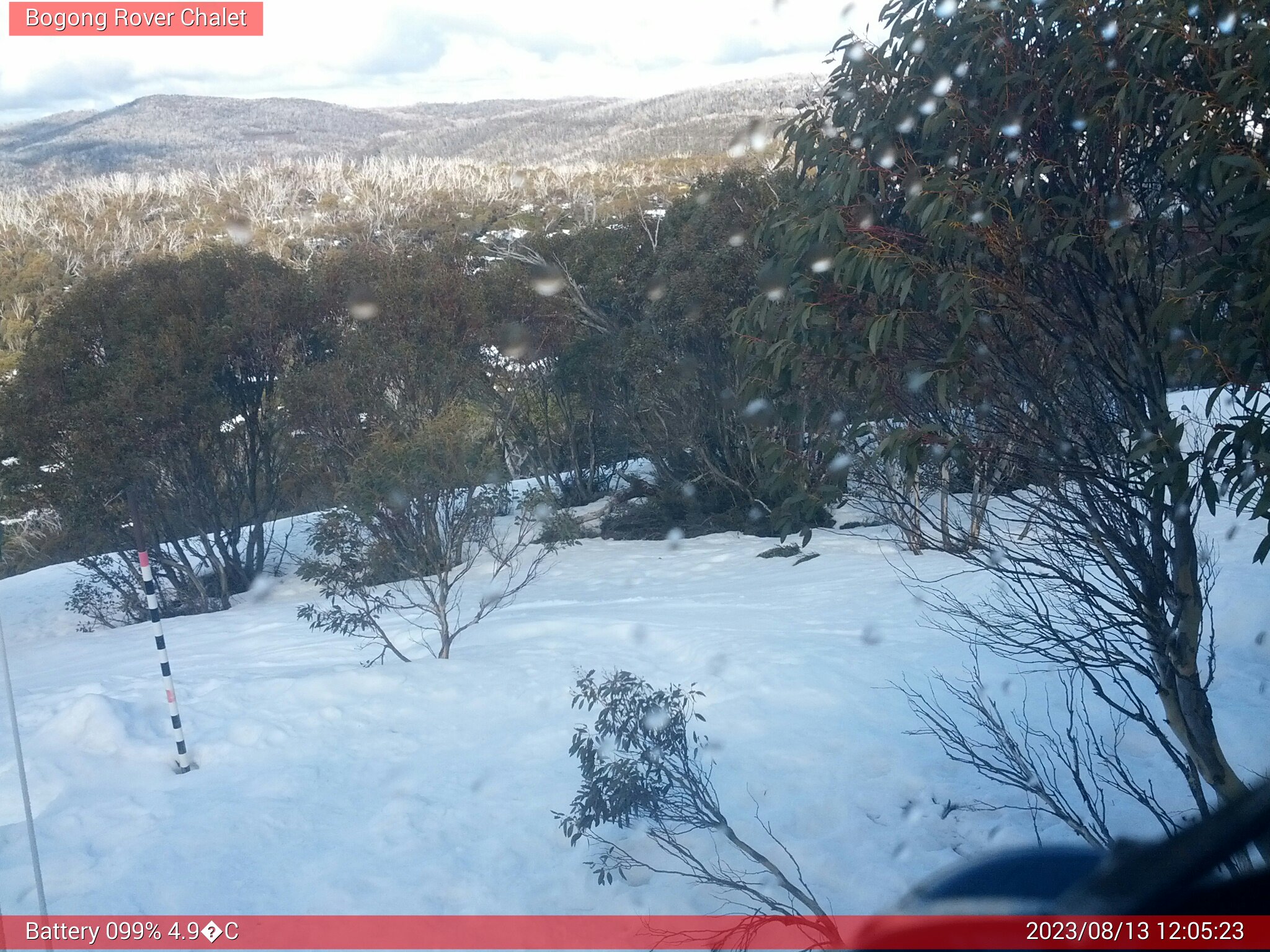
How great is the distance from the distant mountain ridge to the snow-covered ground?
5329mm

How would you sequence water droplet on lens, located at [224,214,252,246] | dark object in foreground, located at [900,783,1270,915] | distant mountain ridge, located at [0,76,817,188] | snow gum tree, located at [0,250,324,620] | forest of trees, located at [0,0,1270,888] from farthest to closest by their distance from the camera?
water droplet on lens, located at [224,214,252,246] → distant mountain ridge, located at [0,76,817,188] → snow gum tree, located at [0,250,324,620] → forest of trees, located at [0,0,1270,888] → dark object in foreground, located at [900,783,1270,915]

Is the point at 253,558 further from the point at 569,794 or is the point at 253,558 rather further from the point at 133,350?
the point at 569,794

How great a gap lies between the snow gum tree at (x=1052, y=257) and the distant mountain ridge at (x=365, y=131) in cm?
617

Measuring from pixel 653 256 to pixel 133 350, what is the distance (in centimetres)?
680

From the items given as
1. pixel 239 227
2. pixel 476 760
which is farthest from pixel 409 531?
pixel 239 227

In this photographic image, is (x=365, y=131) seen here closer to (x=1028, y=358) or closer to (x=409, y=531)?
(x=409, y=531)

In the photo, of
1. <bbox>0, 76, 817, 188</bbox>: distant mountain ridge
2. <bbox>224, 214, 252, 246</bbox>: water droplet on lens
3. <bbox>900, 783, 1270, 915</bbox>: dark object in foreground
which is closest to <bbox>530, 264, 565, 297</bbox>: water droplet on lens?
<bbox>0, 76, 817, 188</bbox>: distant mountain ridge

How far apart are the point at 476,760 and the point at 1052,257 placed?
3.88 m

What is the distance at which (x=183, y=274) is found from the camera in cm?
1321

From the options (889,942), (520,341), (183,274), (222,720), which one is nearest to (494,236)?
(520,341)

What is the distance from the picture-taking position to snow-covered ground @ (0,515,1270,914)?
414 centimetres

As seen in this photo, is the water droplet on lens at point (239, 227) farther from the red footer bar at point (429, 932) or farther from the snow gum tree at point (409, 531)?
the red footer bar at point (429, 932)

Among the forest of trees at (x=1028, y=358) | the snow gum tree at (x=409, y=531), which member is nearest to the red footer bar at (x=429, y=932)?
the forest of trees at (x=1028, y=358)

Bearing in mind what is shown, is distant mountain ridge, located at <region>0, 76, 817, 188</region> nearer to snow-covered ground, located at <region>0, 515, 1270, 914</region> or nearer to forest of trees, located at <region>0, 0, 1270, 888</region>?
snow-covered ground, located at <region>0, 515, 1270, 914</region>
